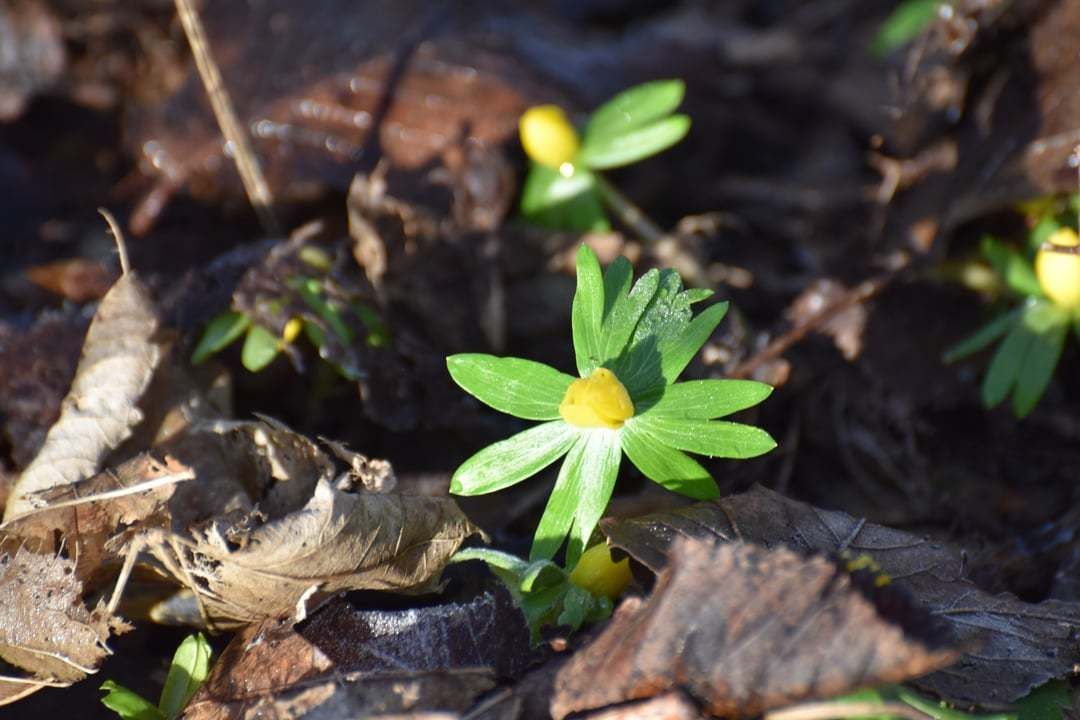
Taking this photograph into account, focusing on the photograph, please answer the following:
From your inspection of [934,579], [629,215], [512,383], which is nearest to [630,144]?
[629,215]

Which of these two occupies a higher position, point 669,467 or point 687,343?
point 687,343

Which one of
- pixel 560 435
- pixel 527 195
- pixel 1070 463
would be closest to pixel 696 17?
pixel 527 195

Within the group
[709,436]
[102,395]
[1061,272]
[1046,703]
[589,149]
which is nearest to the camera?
[1046,703]

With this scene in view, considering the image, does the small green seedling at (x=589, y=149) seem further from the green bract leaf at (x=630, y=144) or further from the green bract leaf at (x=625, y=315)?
the green bract leaf at (x=625, y=315)

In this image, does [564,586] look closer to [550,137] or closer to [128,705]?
A: [128,705]

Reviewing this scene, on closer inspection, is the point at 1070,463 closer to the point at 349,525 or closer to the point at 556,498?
the point at 556,498
